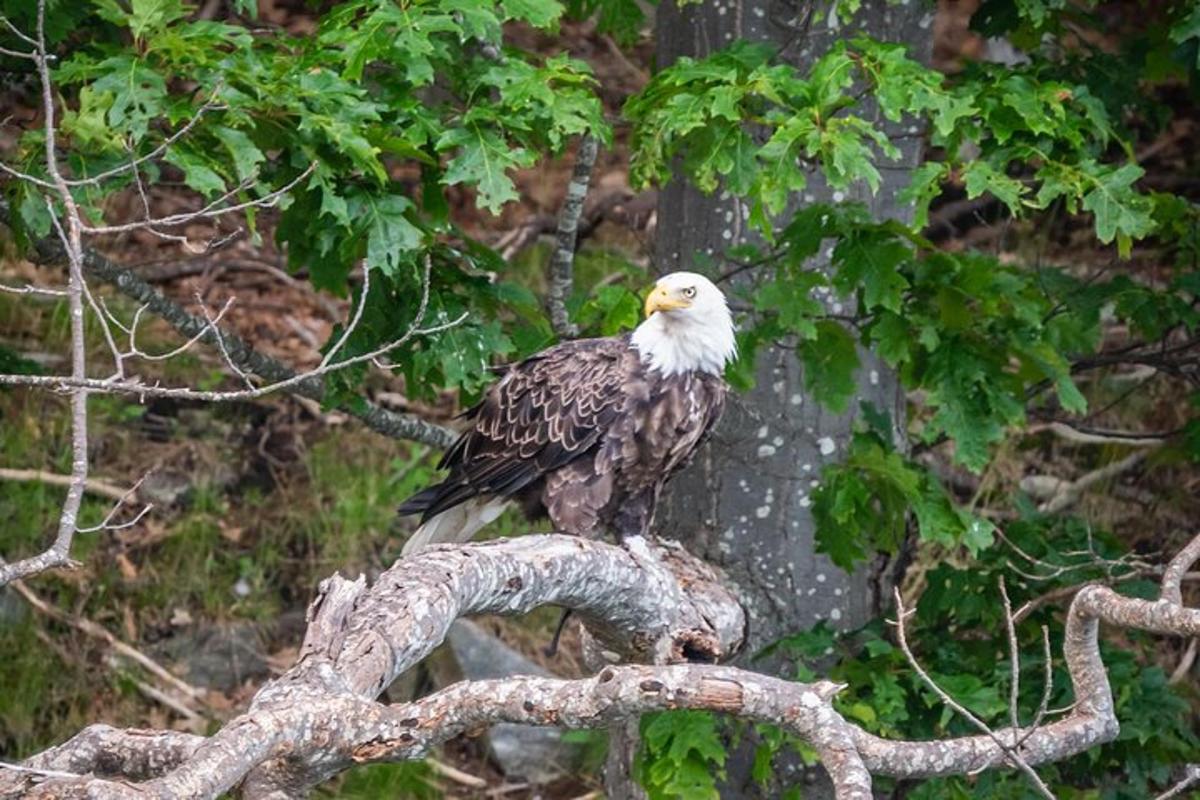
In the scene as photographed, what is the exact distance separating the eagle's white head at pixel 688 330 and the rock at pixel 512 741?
233cm

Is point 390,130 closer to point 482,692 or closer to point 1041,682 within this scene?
point 482,692

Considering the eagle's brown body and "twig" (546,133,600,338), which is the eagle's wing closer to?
the eagle's brown body

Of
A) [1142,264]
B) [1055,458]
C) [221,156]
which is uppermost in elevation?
[221,156]

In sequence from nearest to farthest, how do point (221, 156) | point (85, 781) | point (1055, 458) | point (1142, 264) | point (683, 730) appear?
point (85, 781), point (221, 156), point (683, 730), point (1055, 458), point (1142, 264)

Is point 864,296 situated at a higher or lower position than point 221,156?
lower

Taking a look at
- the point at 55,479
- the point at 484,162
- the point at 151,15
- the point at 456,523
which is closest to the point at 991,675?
the point at 456,523

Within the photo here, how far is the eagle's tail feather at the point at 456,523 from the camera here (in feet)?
18.7

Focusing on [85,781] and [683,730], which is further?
[683,730]

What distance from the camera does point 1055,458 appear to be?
8.11m

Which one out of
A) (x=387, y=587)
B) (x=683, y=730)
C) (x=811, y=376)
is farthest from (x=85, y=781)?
(x=811, y=376)

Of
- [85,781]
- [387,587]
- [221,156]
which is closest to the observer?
[85,781]

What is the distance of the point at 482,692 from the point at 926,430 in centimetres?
226

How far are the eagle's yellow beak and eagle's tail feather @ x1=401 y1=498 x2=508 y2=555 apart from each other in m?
0.97

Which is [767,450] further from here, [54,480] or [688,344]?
[54,480]
